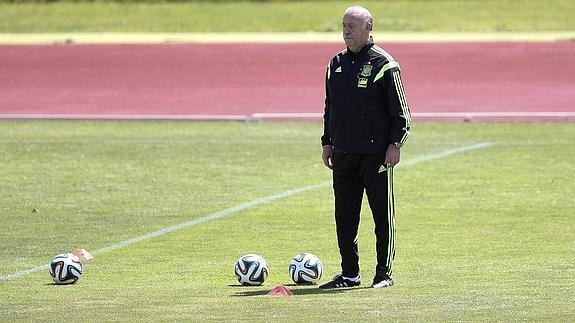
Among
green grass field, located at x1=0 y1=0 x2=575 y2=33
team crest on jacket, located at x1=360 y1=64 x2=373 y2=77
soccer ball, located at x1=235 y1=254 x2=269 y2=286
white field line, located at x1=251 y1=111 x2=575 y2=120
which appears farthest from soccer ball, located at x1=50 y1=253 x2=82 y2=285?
green grass field, located at x1=0 y1=0 x2=575 y2=33

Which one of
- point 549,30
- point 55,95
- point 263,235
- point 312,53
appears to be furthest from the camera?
point 549,30

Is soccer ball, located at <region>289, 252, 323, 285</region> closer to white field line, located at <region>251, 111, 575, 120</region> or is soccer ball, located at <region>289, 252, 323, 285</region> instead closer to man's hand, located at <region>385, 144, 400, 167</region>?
man's hand, located at <region>385, 144, 400, 167</region>

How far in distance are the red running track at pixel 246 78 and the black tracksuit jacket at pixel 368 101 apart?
15.5 meters

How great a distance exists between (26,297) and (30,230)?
13.3 ft

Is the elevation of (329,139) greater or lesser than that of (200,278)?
greater

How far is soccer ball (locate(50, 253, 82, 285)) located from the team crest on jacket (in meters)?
2.66

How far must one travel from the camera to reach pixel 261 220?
46.2 ft

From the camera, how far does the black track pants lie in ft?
32.3

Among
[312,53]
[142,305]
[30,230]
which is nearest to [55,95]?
[312,53]

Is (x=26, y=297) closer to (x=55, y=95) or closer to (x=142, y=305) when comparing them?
(x=142, y=305)

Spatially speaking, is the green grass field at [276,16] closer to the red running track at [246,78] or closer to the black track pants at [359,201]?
the red running track at [246,78]

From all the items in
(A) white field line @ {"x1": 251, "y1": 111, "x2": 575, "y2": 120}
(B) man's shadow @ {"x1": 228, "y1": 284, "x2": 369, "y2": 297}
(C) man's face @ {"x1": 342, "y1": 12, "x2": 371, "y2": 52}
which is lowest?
(B) man's shadow @ {"x1": 228, "y1": 284, "x2": 369, "y2": 297}

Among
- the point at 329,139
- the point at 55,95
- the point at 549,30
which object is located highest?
the point at 549,30

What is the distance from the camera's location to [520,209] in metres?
14.6
